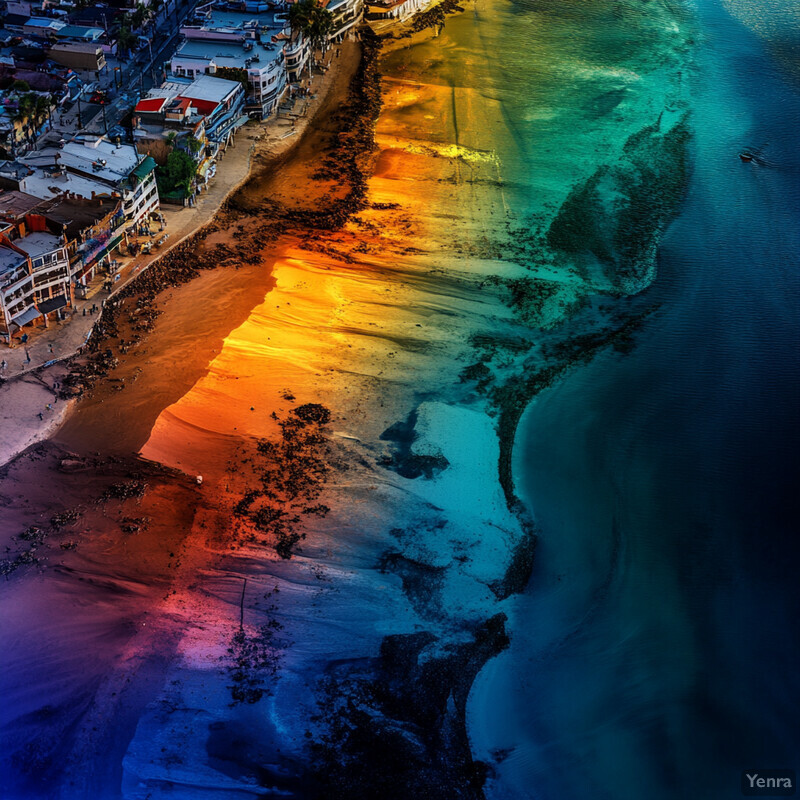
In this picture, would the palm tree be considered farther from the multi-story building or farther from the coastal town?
the multi-story building

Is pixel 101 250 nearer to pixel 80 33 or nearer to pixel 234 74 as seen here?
pixel 234 74

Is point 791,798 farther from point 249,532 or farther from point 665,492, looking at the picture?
point 249,532

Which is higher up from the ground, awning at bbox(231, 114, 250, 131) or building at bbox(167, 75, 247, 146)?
building at bbox(167, 75, 247, 146)

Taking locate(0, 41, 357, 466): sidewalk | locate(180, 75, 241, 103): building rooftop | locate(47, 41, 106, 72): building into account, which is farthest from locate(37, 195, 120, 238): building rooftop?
locate(47, 41, 106, 72): building

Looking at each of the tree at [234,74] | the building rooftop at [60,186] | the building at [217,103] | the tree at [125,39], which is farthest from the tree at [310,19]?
the building rooftop at [60,186]

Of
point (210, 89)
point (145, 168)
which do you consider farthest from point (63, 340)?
point (210, 89)

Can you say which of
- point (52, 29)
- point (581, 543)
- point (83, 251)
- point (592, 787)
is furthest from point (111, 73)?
point (592, 787)

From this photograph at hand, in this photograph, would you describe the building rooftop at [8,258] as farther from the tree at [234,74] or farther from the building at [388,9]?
the building at [388,9]
